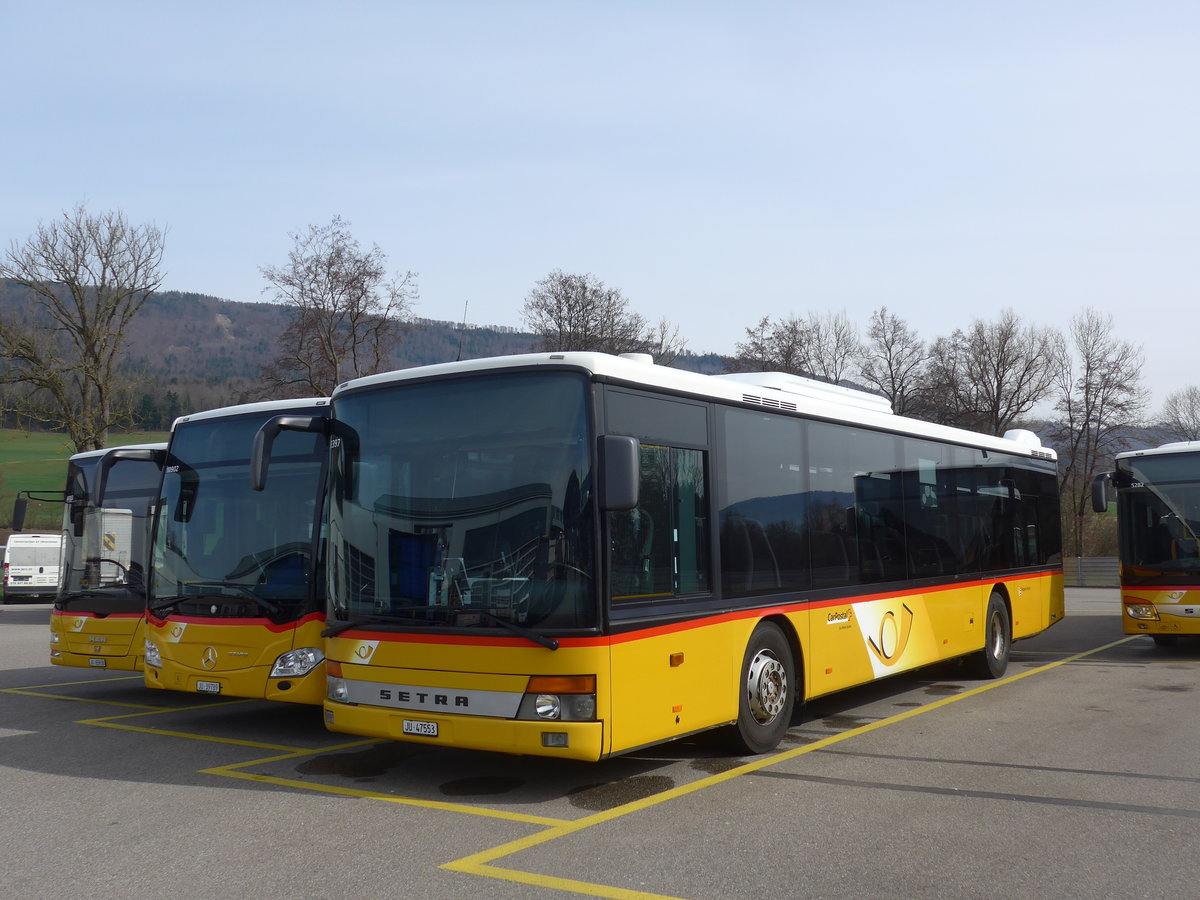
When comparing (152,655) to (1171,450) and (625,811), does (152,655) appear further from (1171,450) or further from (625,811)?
(1171,450)

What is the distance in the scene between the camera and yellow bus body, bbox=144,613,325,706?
902cm

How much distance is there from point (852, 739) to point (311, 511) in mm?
5060

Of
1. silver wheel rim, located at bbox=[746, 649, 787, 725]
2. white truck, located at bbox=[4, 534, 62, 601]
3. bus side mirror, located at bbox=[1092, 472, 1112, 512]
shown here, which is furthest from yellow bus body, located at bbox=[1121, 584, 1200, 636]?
white truck, located at bbox=[4, 534, 62, 601]

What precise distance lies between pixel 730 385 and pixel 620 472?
2235 mm

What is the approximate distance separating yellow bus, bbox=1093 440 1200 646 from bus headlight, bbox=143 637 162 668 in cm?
1257

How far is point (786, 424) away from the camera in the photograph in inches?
364

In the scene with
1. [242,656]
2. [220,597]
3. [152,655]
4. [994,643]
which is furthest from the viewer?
[994,643]

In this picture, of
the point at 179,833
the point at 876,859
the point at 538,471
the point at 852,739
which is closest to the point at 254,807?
the point at 179,833

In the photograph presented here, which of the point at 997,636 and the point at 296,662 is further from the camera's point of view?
the point at 997,636

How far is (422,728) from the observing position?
280 inches

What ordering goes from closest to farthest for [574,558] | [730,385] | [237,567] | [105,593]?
[574,558] → [730,385] → [237,567] → [105,593]

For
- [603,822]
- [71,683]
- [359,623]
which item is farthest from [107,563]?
[603,822]

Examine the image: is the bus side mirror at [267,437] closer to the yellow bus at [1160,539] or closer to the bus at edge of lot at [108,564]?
the bus at edge of lot at [108,564]

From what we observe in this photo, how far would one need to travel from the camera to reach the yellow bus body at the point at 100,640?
38.2 ft
